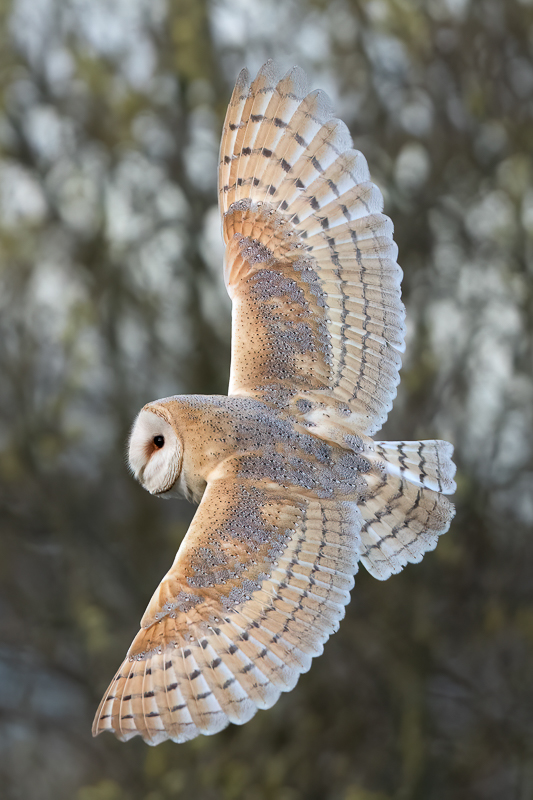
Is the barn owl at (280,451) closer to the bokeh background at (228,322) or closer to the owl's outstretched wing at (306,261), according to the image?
the owl's outstretched wing at (306,261)

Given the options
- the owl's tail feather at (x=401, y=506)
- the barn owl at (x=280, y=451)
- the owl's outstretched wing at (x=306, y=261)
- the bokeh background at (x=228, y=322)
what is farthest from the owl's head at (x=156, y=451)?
the bokeh background at (x=228, y=322)

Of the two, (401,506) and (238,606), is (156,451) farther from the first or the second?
(401,506)

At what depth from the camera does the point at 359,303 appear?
5.23ft

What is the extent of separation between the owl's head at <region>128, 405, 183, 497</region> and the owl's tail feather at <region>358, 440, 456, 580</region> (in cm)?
41

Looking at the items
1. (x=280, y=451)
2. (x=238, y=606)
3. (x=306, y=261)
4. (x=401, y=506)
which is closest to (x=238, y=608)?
(x=238, y=606)

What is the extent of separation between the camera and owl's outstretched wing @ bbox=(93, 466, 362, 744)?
1.28 meters

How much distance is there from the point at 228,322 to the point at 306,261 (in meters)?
3.74

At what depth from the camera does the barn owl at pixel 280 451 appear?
1331mm

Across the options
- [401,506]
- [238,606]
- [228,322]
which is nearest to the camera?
[238,606]

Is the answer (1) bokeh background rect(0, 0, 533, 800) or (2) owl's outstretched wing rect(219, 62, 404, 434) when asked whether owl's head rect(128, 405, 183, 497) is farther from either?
(1) bokeh background rect(0, 0, 533, 800)

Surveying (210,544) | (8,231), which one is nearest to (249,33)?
(8,231)

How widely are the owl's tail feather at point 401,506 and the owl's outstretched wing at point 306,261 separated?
103 millimetres

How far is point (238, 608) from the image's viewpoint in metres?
1.38

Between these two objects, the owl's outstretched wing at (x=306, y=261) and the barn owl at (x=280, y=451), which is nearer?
the barn owl at (x=280, y=451)
